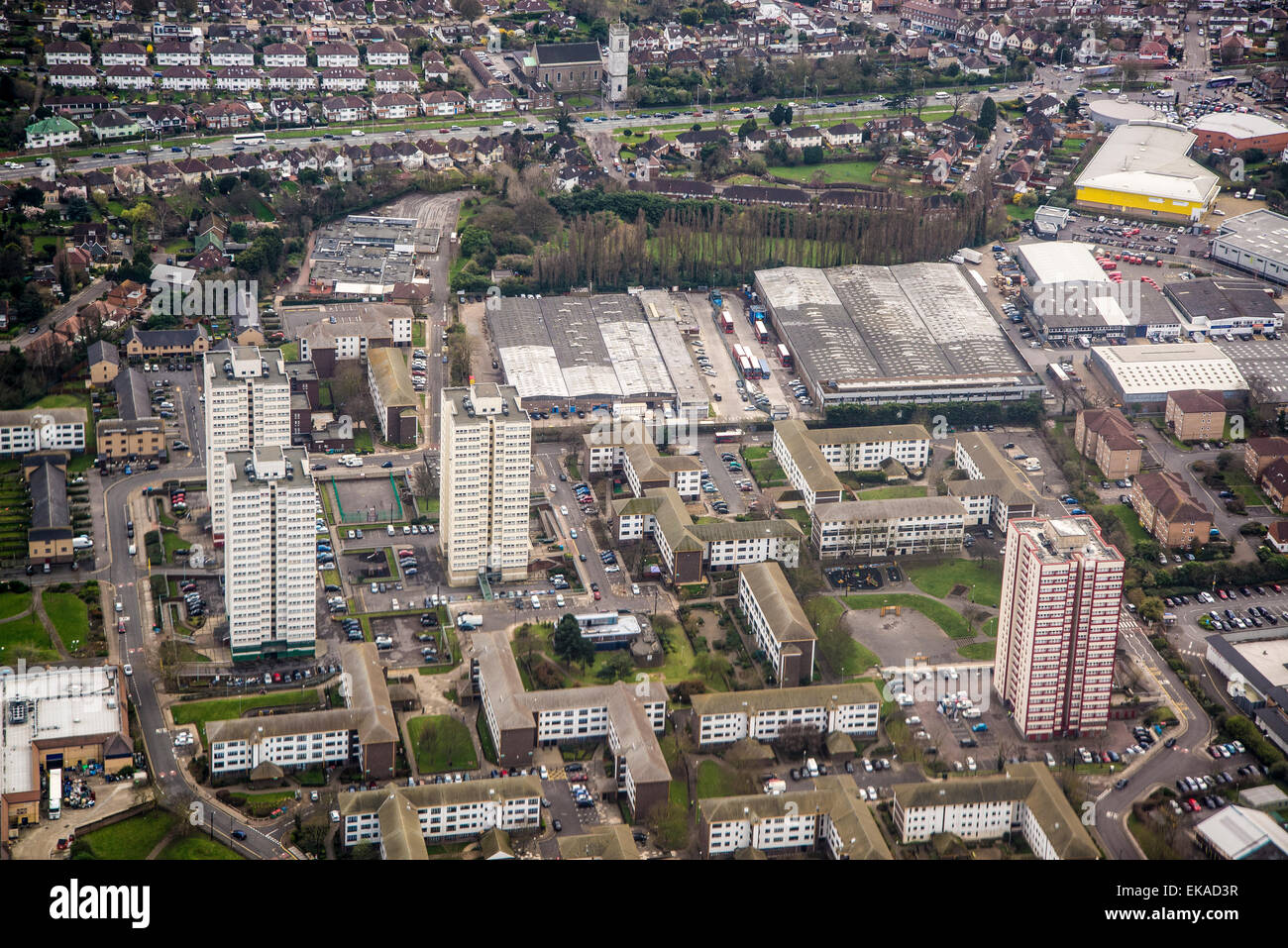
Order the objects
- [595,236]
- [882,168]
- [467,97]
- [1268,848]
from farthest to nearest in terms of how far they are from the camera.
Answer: [467,97]
[882,168]
[595,236]
[1268,848]

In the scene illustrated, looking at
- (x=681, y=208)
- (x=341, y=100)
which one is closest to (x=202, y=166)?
(x=341, y=100)

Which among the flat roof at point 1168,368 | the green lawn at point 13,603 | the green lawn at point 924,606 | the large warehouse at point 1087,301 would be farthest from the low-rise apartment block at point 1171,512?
the green lawn at point 13,603

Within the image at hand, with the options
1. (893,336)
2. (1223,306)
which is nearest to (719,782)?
(893,336)

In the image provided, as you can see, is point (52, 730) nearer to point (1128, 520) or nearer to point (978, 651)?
point (978, 651)

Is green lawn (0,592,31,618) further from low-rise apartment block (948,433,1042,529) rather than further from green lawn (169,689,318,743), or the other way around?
low-rise apartment block (948,433,1042,529)

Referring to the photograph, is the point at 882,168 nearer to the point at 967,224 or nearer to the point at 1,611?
the point at 967,224

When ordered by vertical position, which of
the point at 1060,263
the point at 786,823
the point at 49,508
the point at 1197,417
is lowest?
the point at 786,823
